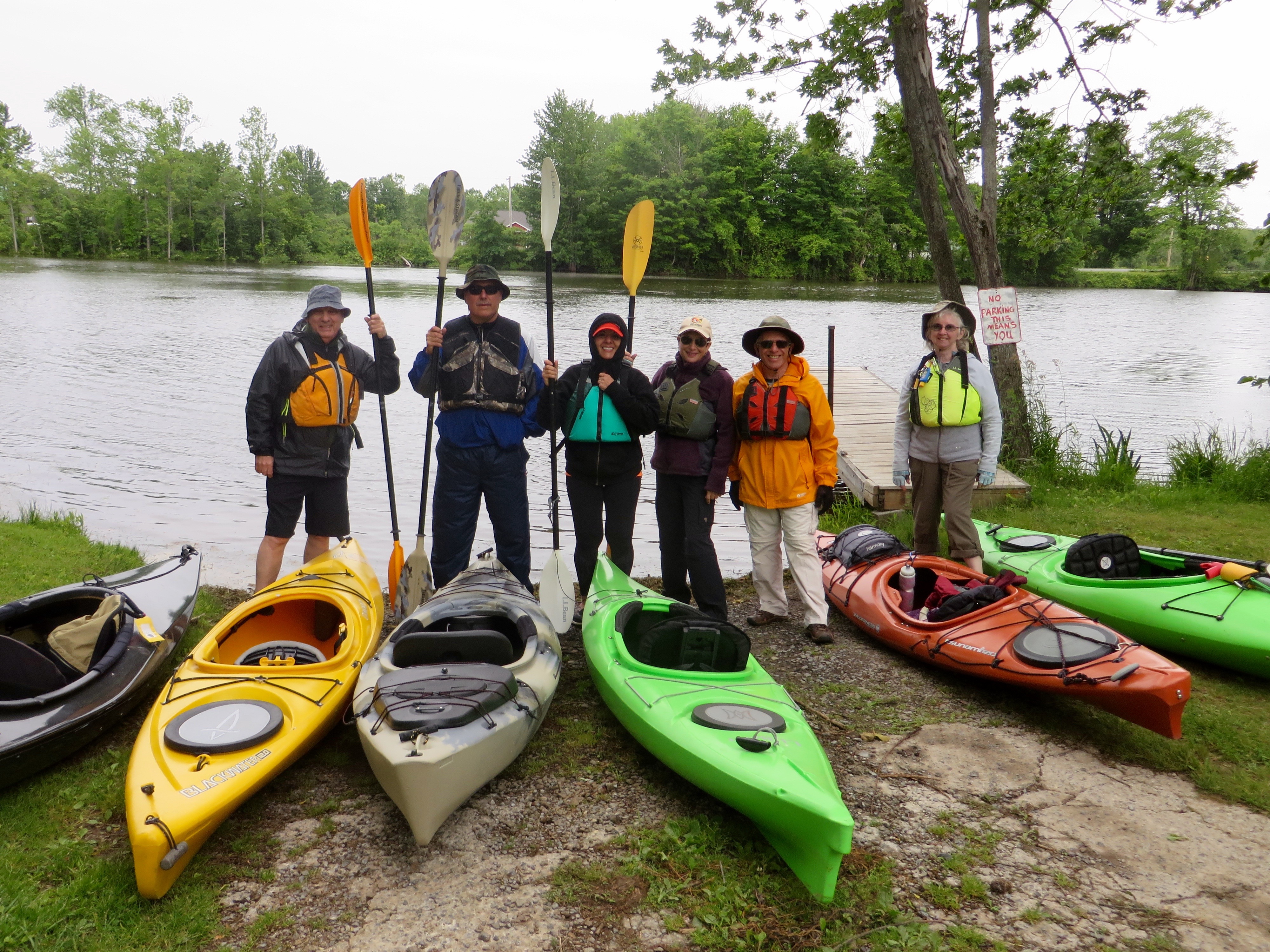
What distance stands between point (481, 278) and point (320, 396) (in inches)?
41.1

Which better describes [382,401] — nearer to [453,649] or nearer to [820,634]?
[453,649]

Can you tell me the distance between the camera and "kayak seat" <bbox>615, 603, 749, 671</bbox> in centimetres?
337

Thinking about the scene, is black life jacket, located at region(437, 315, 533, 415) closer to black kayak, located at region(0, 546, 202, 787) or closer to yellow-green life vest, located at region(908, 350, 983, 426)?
black kayak, located at region(0, 546, 202, 787)

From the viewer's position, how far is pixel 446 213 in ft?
16.5

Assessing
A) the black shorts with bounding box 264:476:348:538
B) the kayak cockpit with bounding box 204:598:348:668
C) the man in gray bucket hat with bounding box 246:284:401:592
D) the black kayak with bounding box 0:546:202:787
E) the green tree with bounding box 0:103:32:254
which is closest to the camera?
the black kayak with bounding box 0:546:202:787

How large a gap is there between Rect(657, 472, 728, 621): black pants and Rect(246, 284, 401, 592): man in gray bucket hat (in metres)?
1.66

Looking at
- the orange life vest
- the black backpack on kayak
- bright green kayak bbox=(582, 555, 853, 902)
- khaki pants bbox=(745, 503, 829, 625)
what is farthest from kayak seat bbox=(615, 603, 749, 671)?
the orange life vest

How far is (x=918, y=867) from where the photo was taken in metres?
2.52

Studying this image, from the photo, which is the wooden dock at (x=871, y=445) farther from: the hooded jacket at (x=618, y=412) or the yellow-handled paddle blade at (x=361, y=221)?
the yellow-handled paddle blade at (x=361, y=221)

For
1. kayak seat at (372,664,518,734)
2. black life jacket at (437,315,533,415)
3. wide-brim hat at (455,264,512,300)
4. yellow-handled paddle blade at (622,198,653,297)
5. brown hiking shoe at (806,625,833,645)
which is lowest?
brown hiking shoe at (806,625,833,645)

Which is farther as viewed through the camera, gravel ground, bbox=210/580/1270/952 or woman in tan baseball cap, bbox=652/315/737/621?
woman in tan baseball cap, bbox=652/315/737/621

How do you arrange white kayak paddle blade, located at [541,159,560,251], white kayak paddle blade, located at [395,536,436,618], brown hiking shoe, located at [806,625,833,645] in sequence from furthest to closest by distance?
white kayak paddle blade, located at [541,159,560,251] < white kayak paddle blade, located at [395,536,436,618] < brown hiking shoe, located at [806,625,833,645]

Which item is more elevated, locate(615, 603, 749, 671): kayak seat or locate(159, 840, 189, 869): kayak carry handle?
locate(615, 603, 749, 671): kayak seat

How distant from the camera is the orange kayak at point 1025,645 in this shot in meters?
3.08
